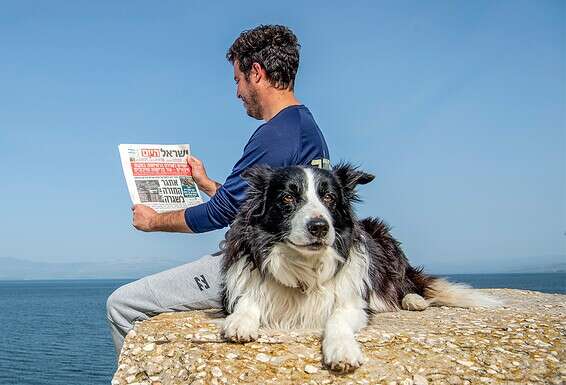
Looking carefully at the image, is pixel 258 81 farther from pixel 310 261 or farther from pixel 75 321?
pixel 75 321

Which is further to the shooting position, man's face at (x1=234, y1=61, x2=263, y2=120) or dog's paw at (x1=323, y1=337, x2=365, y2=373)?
man's face at (x1=234, y1=61, x2=263, y2=120)

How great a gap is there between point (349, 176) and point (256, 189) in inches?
28.7

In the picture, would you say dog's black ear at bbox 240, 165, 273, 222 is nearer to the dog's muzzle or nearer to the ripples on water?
the dog's muzzle

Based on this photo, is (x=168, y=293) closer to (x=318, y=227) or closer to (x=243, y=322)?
(x=243, y=322)

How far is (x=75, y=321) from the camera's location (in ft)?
170

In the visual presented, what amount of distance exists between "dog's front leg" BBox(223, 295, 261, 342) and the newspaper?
138 cm

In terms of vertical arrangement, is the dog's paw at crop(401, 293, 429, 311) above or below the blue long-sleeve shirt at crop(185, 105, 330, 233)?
below

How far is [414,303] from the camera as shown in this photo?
219 inches

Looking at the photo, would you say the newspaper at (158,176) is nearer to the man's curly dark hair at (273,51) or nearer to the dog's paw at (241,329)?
the man's curly dark hair at (273,51)

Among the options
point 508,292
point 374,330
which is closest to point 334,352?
point 374,330

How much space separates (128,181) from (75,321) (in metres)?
50.6

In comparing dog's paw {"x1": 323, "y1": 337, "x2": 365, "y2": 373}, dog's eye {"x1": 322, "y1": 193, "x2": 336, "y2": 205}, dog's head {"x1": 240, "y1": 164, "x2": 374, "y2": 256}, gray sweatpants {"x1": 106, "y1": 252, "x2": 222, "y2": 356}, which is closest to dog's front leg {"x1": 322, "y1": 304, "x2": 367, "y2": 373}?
dog's paw {"x1": 323, "y1": 337, "x2": 365, "y2": 373}

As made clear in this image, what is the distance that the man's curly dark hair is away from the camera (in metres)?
5.18

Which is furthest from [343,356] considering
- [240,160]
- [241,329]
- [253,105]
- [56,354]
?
[56,354]
